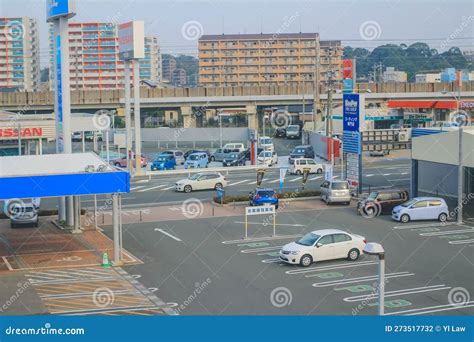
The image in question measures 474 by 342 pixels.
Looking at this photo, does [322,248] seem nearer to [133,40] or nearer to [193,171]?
[193,171]

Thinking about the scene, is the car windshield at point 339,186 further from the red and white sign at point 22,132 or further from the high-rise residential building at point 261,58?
the high-rise residential building at point 261,58

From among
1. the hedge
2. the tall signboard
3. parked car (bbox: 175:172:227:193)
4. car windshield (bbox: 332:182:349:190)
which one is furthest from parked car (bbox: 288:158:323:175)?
car windshield (bbox: 332:182:349:190)

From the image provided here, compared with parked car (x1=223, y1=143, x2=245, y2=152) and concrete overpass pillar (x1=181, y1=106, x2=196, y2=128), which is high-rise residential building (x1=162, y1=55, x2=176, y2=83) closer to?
concrete overpass pillar (x1=181, y1=106, x2=196, y2=128)

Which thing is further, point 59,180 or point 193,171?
point 193,171

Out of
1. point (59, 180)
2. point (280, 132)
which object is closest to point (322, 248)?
point (59, 180)

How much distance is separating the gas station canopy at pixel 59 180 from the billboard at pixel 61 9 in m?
5.85

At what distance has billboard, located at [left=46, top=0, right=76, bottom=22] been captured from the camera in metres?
23.6

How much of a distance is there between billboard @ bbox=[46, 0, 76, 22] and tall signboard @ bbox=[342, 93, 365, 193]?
1048 centimetres

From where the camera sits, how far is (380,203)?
988 inches

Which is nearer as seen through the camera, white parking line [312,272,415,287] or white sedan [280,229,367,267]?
white parking line [312,272,415,287]

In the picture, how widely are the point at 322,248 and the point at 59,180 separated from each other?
20.6 feet

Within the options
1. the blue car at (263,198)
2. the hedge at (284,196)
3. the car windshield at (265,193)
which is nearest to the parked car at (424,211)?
the blue car at (263,198)

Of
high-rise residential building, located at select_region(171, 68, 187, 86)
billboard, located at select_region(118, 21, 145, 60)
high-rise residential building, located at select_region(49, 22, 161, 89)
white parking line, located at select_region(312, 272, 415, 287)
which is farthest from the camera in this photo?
high-rise residential building, located at select_region(171, 68, 187, 86)

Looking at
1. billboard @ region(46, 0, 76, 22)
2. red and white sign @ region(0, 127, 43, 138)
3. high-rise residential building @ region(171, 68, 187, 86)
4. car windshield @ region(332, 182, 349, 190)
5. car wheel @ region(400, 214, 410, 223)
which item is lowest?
car wheel @ region(400, 214, 410, 223)
